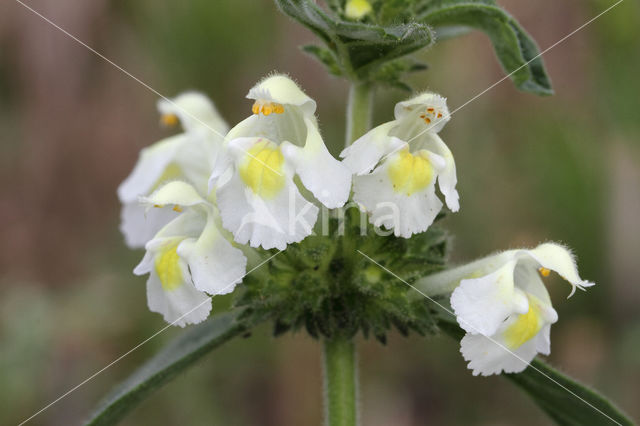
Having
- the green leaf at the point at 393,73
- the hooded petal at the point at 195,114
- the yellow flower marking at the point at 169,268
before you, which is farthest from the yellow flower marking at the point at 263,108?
the hooded petal at the point at 195,114

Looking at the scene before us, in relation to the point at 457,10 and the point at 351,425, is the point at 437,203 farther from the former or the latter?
the point at 351,425

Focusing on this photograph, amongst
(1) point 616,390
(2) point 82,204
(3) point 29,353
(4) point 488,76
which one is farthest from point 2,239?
(1) point 616,390

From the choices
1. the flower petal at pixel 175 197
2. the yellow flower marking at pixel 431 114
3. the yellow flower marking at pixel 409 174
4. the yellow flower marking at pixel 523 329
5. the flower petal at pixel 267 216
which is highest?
the yellow flower marking at pixel 431 114

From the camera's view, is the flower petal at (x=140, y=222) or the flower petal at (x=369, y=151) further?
the flower petal at (x=140, y=222)

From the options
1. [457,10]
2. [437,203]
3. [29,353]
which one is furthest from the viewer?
[29,353]

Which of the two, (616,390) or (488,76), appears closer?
(616,390)

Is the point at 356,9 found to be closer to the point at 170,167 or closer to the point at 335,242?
the point at 335,242

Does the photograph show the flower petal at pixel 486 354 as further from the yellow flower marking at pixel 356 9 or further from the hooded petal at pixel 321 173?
the yellow flower marking at pixel 356 9
